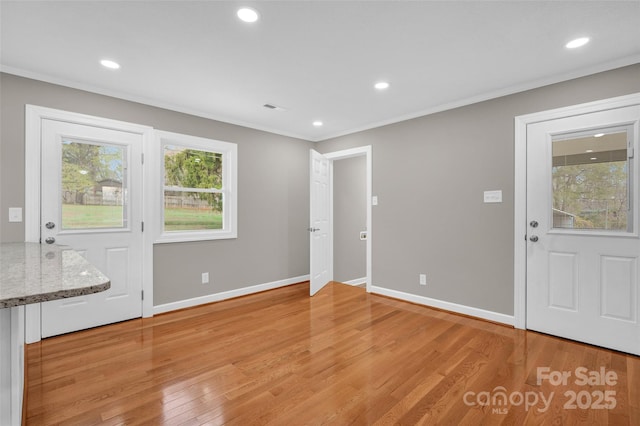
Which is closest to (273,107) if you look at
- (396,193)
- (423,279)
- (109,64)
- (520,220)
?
(109,64)

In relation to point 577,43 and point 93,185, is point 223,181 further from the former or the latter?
point 577,43

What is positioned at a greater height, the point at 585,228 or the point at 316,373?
the point at 585,228

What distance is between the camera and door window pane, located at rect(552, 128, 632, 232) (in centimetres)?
262

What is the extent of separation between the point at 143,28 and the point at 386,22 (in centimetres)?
167

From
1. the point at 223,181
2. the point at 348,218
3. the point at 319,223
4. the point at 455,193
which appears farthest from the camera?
the point at 348,218

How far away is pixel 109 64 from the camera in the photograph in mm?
2629

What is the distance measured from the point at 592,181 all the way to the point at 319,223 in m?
3.13

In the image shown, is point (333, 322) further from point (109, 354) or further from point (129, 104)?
point (129, 104)

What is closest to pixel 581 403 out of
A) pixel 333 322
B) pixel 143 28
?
pixel 333 322

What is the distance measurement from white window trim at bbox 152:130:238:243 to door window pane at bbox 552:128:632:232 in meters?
3.66

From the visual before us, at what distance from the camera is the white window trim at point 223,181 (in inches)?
140

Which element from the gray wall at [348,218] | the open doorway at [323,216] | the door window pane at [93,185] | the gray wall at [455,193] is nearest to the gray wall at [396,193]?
the gray wall at [455,193]

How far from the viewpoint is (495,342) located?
2.78 meters

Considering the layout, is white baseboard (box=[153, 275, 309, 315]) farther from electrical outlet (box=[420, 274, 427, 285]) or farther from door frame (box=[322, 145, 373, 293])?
electrical outlet (box=[420, 274, 427, 285])
